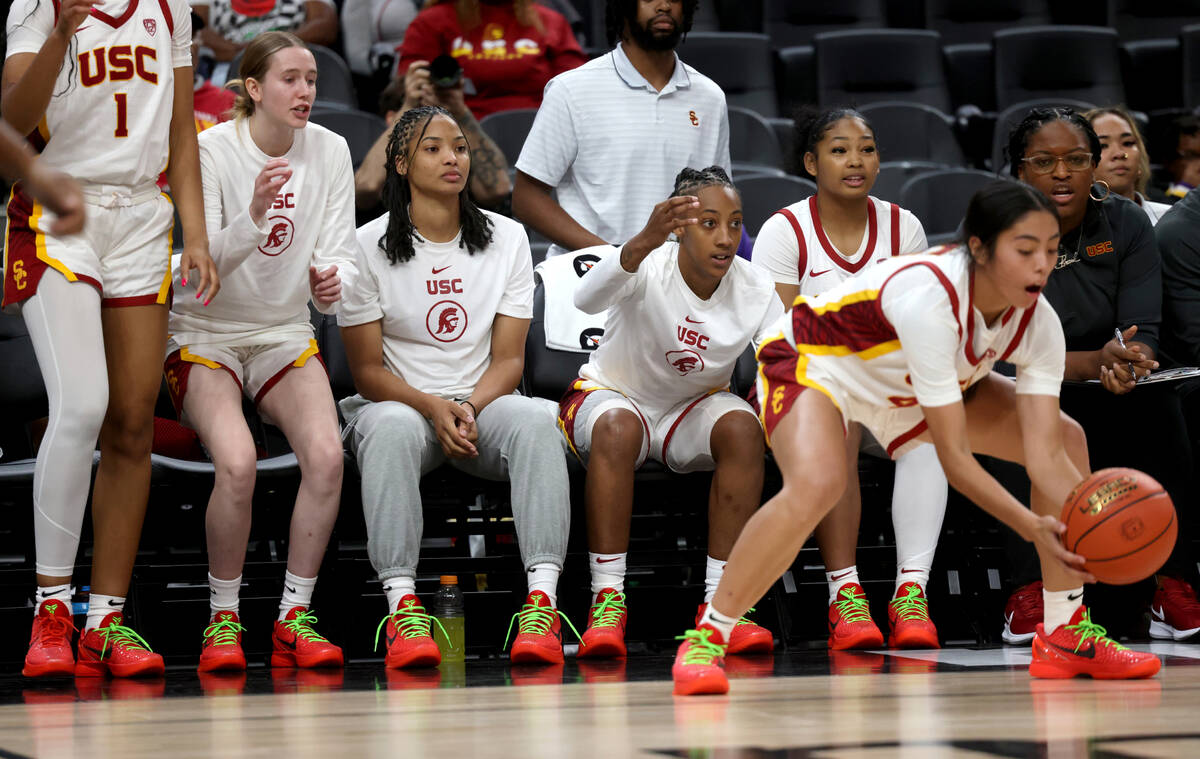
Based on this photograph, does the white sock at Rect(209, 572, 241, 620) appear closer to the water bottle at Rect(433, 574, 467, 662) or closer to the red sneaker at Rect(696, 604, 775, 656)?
the water bottle at Rect(433, 574, 467, 662)

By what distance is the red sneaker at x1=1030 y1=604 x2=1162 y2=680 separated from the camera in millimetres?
3172

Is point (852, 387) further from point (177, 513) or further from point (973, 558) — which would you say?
point (177, 513)

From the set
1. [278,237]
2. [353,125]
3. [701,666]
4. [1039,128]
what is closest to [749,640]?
[701,666]

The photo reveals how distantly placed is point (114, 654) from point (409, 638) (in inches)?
28.0

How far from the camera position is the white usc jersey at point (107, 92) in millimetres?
3496

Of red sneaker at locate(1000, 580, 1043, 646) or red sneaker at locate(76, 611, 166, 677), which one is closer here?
red sneaker at locate(76, 611, 166, 677)

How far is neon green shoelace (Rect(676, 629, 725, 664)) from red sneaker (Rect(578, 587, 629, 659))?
0.66 m

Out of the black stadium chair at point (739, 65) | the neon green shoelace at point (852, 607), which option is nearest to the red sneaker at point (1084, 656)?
the neon green shoelace at point (852, 607)

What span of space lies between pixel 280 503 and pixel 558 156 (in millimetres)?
1484

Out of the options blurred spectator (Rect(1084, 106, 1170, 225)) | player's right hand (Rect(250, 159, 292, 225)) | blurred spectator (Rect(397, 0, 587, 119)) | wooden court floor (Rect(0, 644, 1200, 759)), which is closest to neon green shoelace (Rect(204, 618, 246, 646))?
wooden court floor (Rect(0, 644, 1200, 759))

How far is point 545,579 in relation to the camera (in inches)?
148

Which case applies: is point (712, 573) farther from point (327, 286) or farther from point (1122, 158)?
point (1122, 158)

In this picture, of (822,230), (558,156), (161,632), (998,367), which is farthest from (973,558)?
(161,632)

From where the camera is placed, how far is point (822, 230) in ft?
14.1
